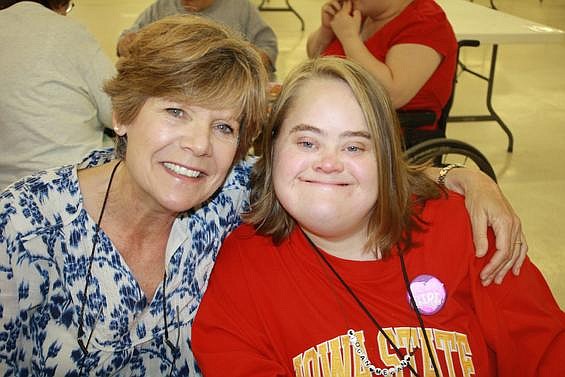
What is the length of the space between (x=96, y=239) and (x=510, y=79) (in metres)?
5.35

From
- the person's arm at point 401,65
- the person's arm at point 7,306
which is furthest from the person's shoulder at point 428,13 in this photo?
the person's arm at point 7,306

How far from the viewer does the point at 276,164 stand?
1440 mm

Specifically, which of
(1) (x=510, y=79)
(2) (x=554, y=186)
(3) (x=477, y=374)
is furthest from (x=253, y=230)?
(1) (x=510, y=79)

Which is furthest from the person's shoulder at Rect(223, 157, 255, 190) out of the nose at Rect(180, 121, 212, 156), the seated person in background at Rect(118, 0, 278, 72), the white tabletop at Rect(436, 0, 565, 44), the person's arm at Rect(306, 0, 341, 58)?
the white tabletop at Rect(436, 0, 565, 44)

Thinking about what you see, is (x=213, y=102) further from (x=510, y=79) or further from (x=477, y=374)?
(x=510, y=79)

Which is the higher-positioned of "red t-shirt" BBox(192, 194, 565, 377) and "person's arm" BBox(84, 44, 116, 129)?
"person's arm" BBox(84, 44, 116, 129)

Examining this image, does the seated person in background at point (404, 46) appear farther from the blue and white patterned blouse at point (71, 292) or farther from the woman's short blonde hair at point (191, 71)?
the blue and white patterned blouse at point (71, 292)

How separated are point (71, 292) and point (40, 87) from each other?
3.47ft

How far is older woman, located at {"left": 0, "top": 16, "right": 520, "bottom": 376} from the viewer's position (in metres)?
1.36

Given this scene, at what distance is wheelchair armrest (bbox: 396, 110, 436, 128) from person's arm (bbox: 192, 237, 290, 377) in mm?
1323

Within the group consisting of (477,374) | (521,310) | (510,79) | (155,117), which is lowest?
(510,79)

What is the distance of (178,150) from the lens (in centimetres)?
137

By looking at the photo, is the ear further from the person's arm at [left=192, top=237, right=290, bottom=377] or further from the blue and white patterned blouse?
the person's arm at [left=192, top=237, right=290, bottom=377]

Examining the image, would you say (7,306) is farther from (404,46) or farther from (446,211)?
(404,46)
